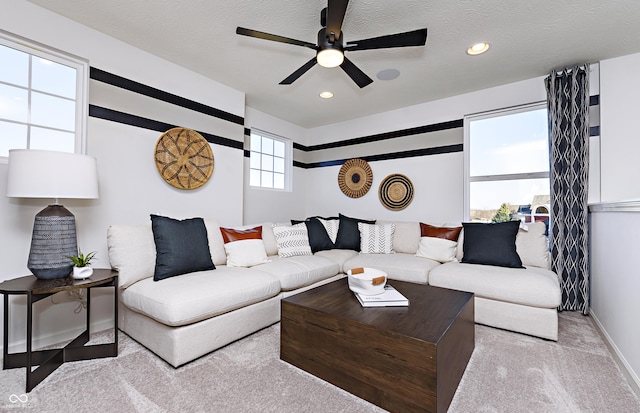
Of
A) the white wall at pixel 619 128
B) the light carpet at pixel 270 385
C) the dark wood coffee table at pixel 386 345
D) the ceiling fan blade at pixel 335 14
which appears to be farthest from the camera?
the white wall at pixel 619 128

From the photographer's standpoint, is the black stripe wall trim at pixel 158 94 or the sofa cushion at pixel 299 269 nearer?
the black stripe wall trim at pixel 158 94

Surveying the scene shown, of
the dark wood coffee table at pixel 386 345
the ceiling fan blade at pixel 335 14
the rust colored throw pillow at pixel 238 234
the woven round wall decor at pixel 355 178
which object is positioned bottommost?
the dark wood coffee table at pixel 386 345

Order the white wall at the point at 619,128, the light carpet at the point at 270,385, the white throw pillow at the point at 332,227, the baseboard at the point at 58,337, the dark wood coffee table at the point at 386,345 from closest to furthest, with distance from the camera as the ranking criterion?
the dark wood coffee table at the point at 386,345
the light carpet at the point at 270,385
the baseboard at the point at 58,337
the white wall at the point at 619,128
the white throw pillow at the point at 332,227

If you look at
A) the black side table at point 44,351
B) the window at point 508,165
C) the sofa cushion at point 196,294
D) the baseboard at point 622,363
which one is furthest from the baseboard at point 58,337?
the window at point 508,165

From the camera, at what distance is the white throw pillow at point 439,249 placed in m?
3.16

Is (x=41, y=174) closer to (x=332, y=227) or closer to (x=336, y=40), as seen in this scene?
(x=336, y=40)

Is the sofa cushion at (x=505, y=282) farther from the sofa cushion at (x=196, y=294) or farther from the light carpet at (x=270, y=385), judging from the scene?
the sofa cushion at (x=196, y=294)

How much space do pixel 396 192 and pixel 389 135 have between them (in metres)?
0.86

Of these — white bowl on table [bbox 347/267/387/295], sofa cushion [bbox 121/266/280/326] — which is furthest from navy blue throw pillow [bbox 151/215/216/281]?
white bowl on table [bbox 347/267/387/295]

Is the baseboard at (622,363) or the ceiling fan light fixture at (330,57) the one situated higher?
the ceiling fan light fixture at (330,57)

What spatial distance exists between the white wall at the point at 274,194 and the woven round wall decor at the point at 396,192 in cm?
144

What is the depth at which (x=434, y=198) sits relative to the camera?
3.88 meters

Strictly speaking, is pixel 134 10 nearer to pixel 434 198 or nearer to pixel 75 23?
pixel 75 23

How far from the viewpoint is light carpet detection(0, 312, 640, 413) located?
1493 millimetres
